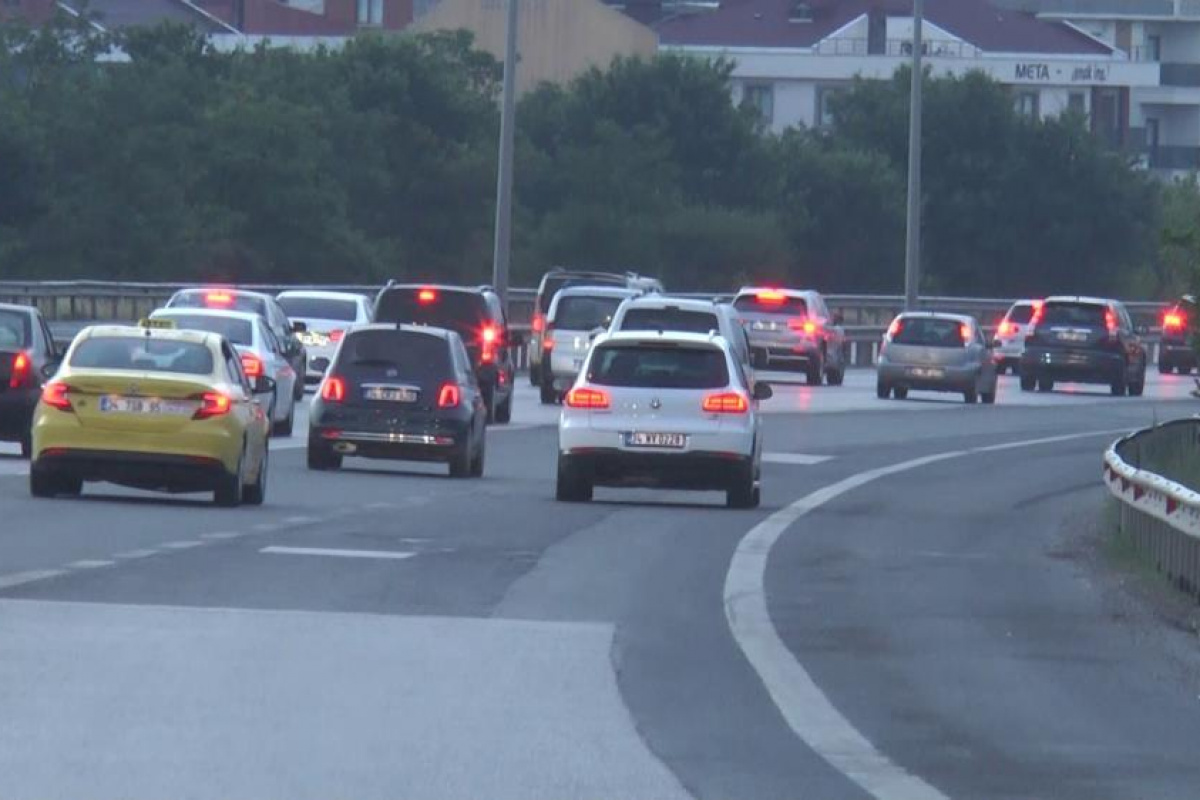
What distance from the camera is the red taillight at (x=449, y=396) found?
29719 mm

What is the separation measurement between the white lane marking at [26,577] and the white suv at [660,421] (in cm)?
910

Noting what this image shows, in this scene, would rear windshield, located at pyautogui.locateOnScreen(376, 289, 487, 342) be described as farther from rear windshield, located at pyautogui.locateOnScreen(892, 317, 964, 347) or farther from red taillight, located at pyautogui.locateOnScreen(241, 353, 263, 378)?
rear windshield, located at pyautogui.locateOnScreen(892, 317, 964, 347)

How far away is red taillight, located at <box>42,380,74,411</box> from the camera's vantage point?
75.7 ft

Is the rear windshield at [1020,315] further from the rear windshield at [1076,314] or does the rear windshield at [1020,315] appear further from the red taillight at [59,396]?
the red taillight at [59,396]

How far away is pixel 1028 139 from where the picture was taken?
359 feet

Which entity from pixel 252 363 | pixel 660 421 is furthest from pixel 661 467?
pixel 252 363

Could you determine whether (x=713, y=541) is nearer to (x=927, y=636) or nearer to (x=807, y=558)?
(x=807, y=558)

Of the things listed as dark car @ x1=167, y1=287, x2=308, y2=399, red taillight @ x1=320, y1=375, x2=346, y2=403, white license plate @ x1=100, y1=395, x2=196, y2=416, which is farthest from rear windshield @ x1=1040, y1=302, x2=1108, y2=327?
white license plate @ x1=100, y1=395, x2=196, y2=416

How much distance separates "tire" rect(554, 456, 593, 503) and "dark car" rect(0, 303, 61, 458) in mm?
4862

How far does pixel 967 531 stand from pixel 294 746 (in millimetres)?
14614

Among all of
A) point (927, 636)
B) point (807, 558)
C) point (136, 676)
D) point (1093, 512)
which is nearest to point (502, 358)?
point (1093, 512)

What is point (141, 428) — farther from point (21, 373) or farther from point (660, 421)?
point (21, 373)

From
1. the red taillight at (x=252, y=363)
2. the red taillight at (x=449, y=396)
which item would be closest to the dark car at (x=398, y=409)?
the red taillight at (x=449, y=396)

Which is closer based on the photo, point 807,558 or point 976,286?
point 807,558
